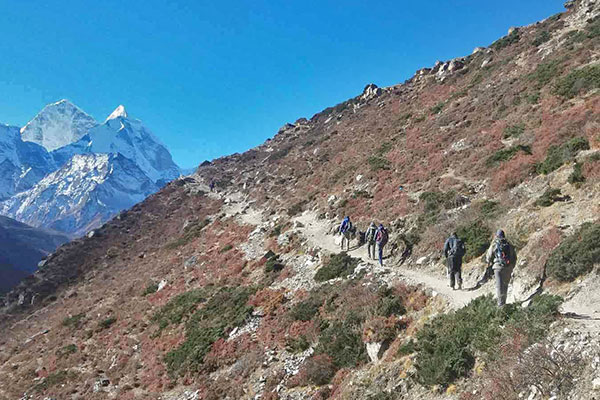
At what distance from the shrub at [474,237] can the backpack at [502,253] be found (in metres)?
4.67

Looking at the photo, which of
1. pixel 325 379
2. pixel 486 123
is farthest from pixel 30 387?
pixel 486 123

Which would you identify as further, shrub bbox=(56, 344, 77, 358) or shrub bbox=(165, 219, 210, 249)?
shrub bbox=(165, 219, 210, 249)

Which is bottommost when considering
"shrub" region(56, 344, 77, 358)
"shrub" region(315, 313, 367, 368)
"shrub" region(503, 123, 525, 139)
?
"shrub" region(315, 313, 367, 368)

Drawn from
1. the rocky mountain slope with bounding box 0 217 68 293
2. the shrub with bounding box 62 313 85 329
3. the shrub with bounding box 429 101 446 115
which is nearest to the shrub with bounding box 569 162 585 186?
the shrub with bounding box 429 101 446 115

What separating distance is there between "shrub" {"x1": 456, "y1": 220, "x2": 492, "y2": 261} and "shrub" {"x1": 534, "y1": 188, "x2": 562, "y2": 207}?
218 centimetres

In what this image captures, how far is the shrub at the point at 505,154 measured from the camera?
72.1ft

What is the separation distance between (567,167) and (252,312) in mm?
16628

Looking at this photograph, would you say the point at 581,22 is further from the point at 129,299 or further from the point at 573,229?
the point at 129,299

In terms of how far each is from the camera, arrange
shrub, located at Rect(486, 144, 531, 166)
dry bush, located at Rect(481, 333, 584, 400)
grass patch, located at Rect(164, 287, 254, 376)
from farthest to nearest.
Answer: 1. shrub, located at Rect(486, 144, 531, 166)
2. grass patch, located at Rect(164, 287, 254, 376)
3. dry bush, located at Rect(481, 333, 584, 400)

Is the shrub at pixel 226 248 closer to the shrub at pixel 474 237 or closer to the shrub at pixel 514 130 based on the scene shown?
the shrub at pixel 474 237

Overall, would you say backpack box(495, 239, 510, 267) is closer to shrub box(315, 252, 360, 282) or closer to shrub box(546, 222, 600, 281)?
shrub box(546, 222, 600, 281)

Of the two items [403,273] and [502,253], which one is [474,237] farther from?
[502,253]

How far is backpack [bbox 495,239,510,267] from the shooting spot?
10332 mm

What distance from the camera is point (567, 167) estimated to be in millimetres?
16875
